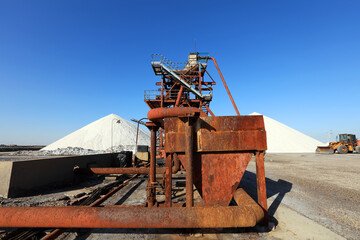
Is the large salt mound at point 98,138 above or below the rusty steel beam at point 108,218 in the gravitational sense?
above

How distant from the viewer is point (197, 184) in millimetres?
3643

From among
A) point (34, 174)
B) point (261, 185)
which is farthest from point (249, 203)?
point (34, 174)

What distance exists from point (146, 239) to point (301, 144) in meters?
53.5

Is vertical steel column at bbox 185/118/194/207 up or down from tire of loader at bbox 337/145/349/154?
up

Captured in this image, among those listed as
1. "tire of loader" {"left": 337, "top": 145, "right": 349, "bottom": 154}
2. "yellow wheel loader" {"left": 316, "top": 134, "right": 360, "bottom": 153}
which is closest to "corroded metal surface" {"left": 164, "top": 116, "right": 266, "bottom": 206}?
"tire of loader" {"left": 337, "top": 145, "right": 349, "bottom": 154}

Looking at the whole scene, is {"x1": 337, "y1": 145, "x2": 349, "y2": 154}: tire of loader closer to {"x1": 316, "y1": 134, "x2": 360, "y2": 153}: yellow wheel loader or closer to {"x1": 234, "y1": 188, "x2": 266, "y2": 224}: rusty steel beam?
{"x1": 316, "y1": 134, "x2": 360, "y2": 153}: yellow wheel loader

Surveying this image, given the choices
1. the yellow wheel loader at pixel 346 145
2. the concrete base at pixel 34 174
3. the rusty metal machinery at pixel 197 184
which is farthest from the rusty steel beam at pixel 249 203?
the yellow wheel loader at pixel 346 145

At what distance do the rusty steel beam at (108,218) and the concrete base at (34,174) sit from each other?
5.36 meters

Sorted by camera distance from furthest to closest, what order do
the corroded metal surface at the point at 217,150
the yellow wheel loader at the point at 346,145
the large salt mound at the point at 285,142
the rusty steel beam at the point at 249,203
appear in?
the large salt mound at the point at 285,142 → the yellow wheel loader at the point at 346,145 → the corroded metal surface at the point at 217,150 → the rusty steel beam at the point at 249,203

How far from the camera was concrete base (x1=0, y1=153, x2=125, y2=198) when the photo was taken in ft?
18.9

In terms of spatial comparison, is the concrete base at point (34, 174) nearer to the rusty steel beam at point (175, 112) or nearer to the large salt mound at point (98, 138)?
the rusty steel beam at point (175, 112)

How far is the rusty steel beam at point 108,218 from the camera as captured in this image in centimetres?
214

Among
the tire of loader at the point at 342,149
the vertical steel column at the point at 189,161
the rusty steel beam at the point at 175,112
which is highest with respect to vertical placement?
the rusty steel beam at the point at 175,112

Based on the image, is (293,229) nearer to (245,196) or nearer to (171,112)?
(245,196)
